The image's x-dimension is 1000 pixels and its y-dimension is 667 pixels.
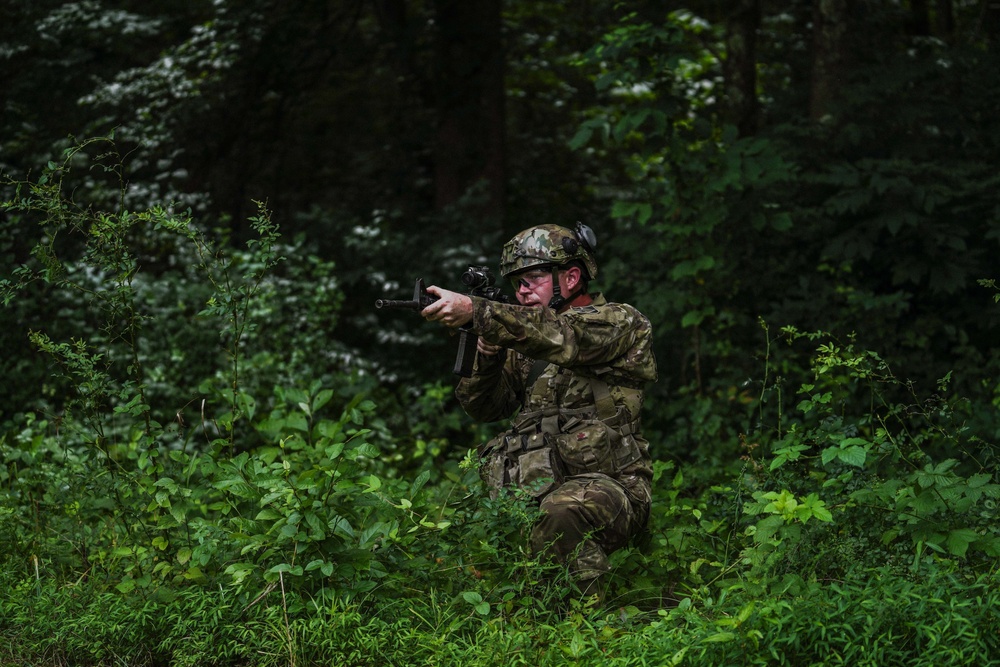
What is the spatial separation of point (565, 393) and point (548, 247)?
2.32 ft

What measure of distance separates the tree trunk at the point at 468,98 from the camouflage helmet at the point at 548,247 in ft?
20.9

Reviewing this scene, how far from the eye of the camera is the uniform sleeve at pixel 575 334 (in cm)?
449

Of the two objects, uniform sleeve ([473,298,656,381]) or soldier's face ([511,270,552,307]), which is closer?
uniform sleeve ([473,298,656,381])

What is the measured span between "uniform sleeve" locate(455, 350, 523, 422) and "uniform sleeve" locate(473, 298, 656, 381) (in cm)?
42

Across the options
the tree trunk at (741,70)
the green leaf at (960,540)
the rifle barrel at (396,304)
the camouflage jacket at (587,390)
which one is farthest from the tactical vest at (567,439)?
the tree trunk at (741,70)

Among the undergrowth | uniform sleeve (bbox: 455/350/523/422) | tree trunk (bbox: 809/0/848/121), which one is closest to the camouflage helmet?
uniform sleeve (bbox: 455/350/523/422)

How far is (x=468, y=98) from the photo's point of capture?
11.6 m

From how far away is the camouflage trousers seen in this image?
4.47 metres

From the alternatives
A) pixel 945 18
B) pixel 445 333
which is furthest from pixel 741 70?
pixel 945 18

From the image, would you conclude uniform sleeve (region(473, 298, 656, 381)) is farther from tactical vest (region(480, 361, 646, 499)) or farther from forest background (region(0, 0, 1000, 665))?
forest background (region(0, 0, 1000, 665))

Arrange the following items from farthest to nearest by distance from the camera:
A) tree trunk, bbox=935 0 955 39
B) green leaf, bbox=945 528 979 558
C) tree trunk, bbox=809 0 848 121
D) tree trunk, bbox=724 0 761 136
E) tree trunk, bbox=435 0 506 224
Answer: tree trunk, bbox=935 0 955 39
tree trunk, bbox=435 0 506 224
tree trunk, bbox=724 0 761 136
tree trunk, bbox=809 0 848 121
green leaf, bbox=945 528 979 558

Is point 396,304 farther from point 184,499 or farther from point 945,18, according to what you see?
point 945,18

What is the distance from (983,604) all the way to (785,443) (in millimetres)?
1434

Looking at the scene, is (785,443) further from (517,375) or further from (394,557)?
(394,557)
